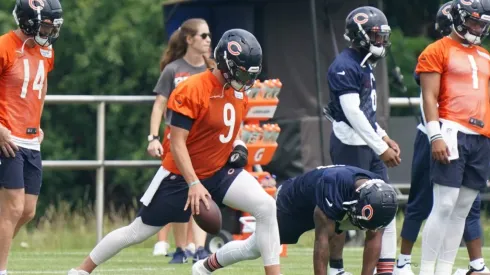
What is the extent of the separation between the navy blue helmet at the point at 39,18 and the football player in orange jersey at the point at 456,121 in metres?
2.23

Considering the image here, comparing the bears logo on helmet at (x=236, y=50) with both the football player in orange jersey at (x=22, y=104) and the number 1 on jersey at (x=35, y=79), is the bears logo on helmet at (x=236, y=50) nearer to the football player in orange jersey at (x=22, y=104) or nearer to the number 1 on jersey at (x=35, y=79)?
the football player in orange jersey at (x=22, y=104)

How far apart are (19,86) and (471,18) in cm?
274

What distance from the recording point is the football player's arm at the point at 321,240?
331 inches

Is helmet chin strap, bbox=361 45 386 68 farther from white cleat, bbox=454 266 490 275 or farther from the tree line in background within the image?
the tree line in background

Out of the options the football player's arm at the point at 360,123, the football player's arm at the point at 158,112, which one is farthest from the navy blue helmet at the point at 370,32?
the football player's arm at the point at 158,112

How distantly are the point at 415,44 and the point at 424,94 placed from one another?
1360 centimetres

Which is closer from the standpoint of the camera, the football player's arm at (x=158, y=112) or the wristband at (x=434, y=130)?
the wristband at (x=434, y=130)

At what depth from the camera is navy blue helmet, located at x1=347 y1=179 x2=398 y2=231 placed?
8336mm

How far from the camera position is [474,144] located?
9203 mm

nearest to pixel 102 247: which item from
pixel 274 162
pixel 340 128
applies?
pixel 340 128

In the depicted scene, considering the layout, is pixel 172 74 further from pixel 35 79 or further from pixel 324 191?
pixel 324 191

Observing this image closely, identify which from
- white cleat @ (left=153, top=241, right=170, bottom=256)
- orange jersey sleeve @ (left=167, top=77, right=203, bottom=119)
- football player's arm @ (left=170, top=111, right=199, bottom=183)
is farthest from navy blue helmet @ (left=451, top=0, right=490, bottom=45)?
white cleat @ (left=153, top=241, right=170, bottom=256)

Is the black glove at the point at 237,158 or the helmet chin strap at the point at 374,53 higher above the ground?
the helmet chin strap at the point at 374,53

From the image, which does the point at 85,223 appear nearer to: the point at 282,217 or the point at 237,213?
the point at 237,213
